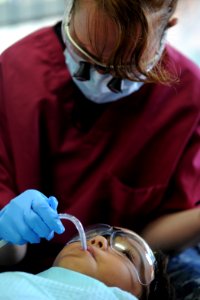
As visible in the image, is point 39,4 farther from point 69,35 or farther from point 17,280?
point 17,280

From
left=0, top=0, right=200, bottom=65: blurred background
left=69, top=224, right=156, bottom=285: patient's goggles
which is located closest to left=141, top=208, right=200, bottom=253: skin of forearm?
left=69, top=224, right=156, bottom=285: patient's goggles

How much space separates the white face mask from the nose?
0.35 m

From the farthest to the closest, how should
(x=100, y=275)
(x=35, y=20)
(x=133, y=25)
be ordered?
1. (x=35, y=20)
2. (x=100, y=275)
3. (x=133, y=25)

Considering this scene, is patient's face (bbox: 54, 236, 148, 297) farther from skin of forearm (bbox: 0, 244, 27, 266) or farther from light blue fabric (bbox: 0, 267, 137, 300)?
skin of forearm (bbox: 0, 244, 27, 266)

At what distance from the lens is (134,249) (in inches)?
42.2

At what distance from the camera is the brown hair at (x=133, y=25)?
2.93 ft

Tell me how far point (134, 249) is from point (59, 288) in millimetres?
206

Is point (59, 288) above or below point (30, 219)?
below

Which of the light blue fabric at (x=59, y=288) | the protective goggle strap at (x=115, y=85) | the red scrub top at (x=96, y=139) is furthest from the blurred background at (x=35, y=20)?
the light blue fabric at (x=59, y=288)

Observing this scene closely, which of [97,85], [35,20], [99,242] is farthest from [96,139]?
[35,20]

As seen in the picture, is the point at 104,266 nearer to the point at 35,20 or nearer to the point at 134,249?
the point at 134,249

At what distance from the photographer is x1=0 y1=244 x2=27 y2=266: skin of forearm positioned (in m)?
1.17

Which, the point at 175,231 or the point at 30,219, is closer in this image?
the point at 30,219

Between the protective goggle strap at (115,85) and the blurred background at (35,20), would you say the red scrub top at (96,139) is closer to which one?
the protective goggle strap at (115,85)
